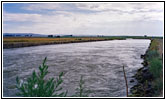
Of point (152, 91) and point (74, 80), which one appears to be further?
point (74, 80)

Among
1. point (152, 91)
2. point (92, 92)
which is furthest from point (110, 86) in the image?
point (152, 91)

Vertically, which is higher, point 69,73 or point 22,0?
point 22,0

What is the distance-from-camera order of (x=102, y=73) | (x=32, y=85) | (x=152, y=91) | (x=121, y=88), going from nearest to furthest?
1. (x=32, y=85)
2. (x=152, y=91)
3. (x=121, y=88)
4. (x=102, y=73)

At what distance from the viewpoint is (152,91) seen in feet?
20.4

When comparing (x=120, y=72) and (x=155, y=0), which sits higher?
(x=155, y=0)

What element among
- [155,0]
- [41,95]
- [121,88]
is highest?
[155,0]

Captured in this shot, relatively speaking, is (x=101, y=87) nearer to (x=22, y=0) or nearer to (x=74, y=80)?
(x=74, y=80)

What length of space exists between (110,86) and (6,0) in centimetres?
529

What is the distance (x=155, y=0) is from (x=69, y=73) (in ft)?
23.9

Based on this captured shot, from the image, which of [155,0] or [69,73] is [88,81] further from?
[155,0]

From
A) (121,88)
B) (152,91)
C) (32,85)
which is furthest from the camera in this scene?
(121,88)

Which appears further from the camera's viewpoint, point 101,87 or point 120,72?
point 120,72

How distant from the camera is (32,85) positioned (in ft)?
9.70

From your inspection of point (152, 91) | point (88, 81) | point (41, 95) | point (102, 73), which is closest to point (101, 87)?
point (88, 81)
